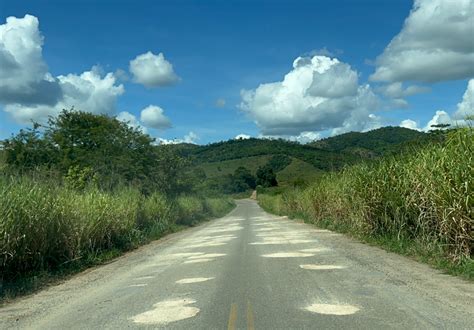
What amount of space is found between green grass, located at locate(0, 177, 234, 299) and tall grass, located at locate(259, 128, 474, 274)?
9.46 m

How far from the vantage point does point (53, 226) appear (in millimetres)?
13312

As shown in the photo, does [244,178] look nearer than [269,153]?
Yes

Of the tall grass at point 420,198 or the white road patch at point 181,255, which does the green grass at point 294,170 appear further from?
the white road patch at point 181,255

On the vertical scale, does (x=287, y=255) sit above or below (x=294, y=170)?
below

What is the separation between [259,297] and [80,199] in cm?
1041

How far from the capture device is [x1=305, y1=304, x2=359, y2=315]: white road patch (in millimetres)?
7082

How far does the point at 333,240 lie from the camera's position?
18.3 m

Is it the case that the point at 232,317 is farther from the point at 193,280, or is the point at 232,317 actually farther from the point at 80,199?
the point at 80,199

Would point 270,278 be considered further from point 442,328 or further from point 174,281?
point 442,328

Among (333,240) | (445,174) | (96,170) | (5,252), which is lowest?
(333,240)

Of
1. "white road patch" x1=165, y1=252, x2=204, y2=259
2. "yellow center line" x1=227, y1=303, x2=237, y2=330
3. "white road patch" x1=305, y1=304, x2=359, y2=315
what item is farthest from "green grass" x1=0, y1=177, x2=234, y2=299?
"white road patch" x1=305, y1=304, x2=359, y2=315

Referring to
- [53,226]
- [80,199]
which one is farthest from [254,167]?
[53,226]

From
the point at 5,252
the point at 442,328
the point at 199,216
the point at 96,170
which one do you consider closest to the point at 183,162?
the point at 199,216

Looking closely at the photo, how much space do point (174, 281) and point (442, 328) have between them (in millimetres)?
5886
